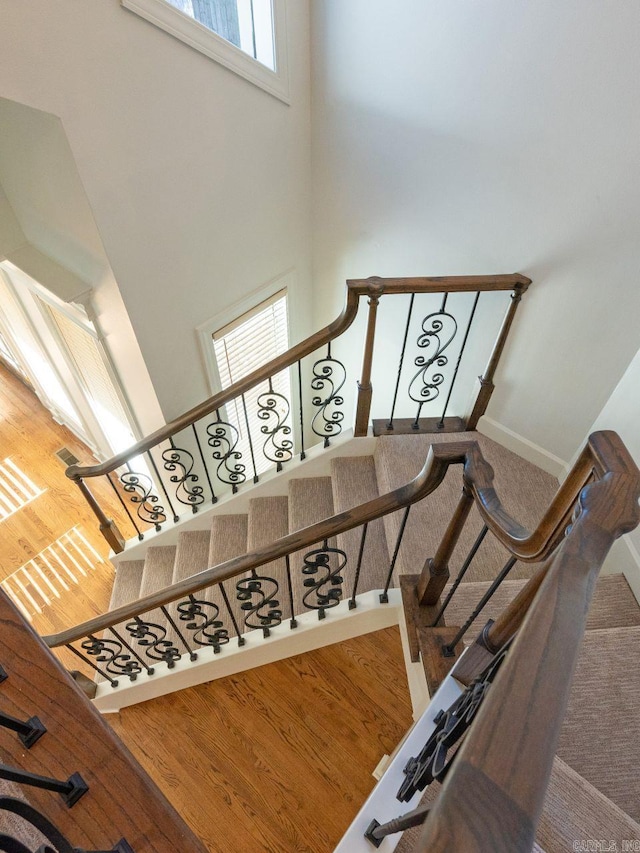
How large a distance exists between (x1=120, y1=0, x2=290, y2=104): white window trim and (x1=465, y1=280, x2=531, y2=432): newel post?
Result: 1845mm

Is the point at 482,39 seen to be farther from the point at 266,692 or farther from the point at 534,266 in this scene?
the point at 266,692

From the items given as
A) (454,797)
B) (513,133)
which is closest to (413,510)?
(513,133)

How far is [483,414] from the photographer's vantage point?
281 centimetres

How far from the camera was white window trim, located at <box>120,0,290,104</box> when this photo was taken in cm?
218

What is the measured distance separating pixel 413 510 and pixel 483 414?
31.9 inches

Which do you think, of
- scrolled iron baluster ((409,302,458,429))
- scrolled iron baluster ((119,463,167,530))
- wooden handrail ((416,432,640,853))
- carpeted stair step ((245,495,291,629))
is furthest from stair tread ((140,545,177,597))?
wooden handrail ((416,432,640,853))

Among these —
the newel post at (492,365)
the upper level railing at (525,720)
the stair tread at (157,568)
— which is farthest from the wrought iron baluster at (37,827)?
the stair tread at (157,568)

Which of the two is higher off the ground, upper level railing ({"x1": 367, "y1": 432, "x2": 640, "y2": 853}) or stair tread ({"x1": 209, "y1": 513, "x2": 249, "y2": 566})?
upper level railing ({"x1": 367, "y1": 432, "x2": 640, "y2": 853})

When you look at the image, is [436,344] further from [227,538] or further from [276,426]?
[227,538]

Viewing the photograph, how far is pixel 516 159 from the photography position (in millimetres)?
2172

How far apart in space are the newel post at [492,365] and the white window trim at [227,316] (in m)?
1.74

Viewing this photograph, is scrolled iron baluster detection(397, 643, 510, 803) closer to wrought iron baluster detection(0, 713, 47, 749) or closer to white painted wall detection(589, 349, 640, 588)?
wrought iron baluster detection(0, 713, 47, 749)

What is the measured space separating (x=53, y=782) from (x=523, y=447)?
2529 millimetres

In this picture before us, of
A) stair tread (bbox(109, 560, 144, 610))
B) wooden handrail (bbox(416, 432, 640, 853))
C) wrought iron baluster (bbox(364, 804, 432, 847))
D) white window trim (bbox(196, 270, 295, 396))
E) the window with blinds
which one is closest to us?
wooden handrail (bbox(416, 432, 640, 853))
